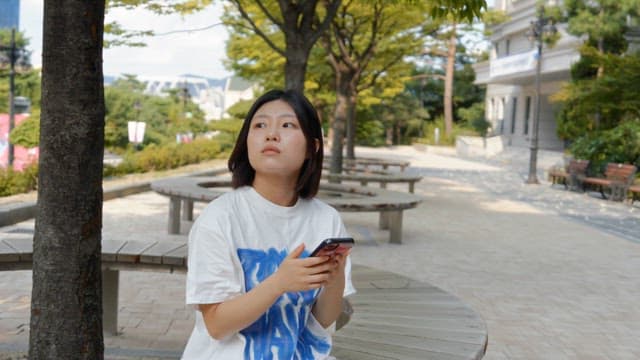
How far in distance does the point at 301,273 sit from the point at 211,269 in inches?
10.8

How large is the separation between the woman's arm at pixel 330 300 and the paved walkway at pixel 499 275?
1.40m

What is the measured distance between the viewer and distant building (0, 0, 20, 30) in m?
156

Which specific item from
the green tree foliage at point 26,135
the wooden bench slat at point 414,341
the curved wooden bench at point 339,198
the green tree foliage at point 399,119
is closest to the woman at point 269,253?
the wooden bench slat at point 414,341

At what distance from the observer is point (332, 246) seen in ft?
6.27

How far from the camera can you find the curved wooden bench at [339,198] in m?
8.56

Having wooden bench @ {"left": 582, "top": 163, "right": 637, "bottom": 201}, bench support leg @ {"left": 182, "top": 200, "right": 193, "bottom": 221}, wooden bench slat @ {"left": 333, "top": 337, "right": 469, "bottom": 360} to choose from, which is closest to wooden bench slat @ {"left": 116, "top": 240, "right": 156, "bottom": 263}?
wooden bench slat @ {"left": 333, "top": 337, "right": 469, "bottom": 360}

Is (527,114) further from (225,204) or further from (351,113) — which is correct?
(225,204)

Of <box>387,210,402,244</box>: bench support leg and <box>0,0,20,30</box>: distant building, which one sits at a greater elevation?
<box>0,0,20,30</box>: distant building

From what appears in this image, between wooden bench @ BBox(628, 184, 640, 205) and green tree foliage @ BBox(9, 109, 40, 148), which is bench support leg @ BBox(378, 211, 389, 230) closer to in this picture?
wooden bench @ BBox(628, 184, 640, 205)

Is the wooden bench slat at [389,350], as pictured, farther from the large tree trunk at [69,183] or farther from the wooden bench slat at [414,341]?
the large tree trunk at [69,183]

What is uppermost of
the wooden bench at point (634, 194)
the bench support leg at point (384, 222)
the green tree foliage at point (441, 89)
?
the green tree foliage at point (441, 89)

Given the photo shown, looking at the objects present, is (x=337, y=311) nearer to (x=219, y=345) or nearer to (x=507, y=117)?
(x=219, y=345)

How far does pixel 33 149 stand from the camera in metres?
23.7

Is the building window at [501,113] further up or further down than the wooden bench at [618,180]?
further up
